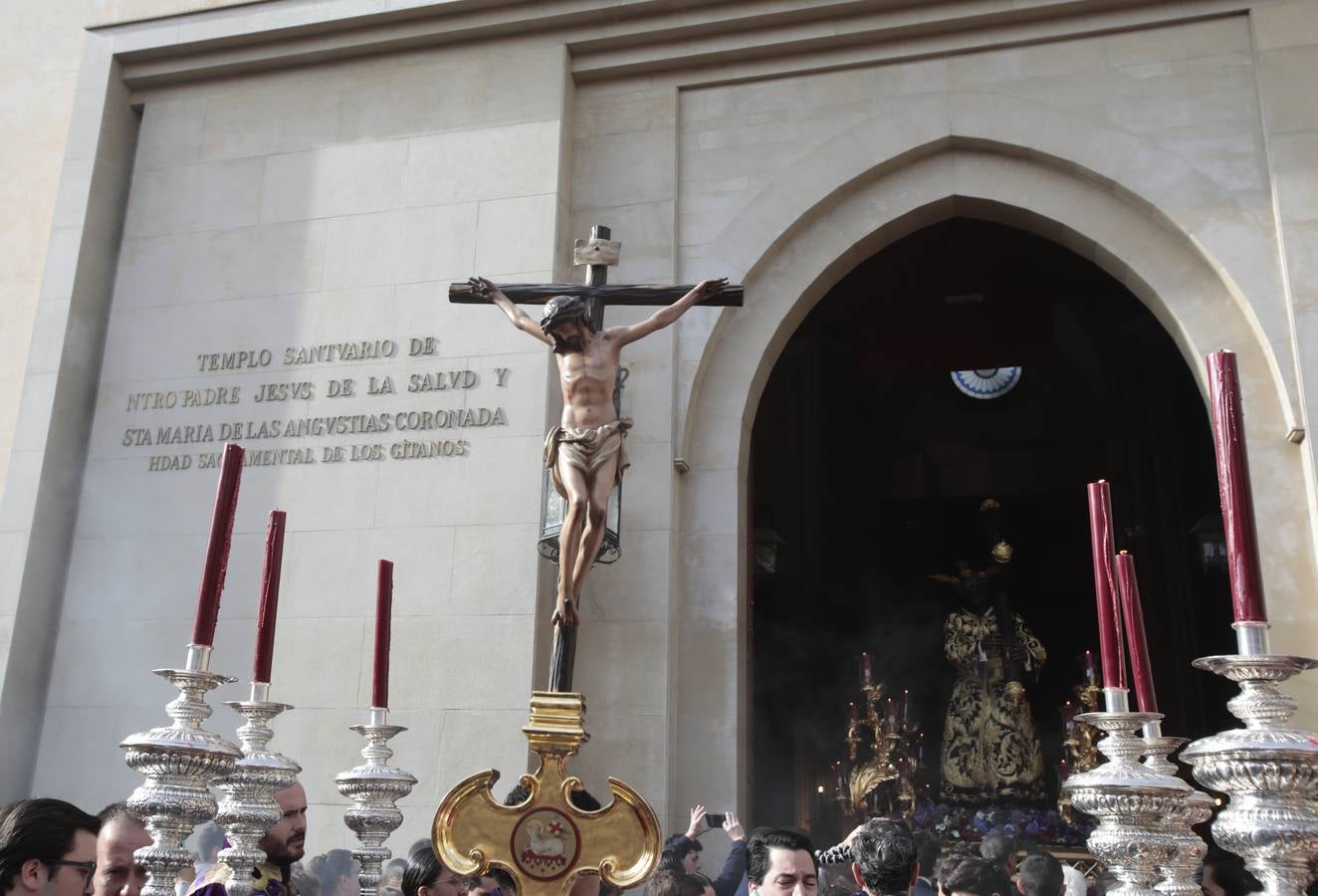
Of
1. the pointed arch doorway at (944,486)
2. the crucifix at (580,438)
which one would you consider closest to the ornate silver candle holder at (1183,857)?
the crucifix at (580,438)

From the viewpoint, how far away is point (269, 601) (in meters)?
4.39

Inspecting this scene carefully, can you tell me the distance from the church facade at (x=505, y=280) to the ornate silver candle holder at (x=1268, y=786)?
6074 mm

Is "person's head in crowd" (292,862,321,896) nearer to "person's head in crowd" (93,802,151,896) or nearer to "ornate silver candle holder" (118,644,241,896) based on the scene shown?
"person's head in crowd" (93,802,151,896)

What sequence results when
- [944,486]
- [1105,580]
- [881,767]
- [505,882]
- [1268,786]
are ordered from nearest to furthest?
[1268,786] < [1105,580] < [505,882] < [881,767] < [944,486]

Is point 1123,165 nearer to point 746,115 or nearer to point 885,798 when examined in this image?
point 746,115

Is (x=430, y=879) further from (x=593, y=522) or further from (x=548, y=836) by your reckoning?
(x=593, y=522)

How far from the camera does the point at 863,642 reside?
16.5m

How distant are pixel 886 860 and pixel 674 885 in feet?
3.15

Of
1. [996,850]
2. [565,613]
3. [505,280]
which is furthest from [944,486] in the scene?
[565,613]

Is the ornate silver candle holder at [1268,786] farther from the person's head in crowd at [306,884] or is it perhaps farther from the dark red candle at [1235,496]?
the person's head in crowd at [306,884]

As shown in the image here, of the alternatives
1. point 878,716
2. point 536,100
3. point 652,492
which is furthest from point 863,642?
point 536,100

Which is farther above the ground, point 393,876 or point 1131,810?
point 1131,810

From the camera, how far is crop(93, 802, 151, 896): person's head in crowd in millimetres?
3482

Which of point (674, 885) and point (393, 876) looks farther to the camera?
point (393, 876)
